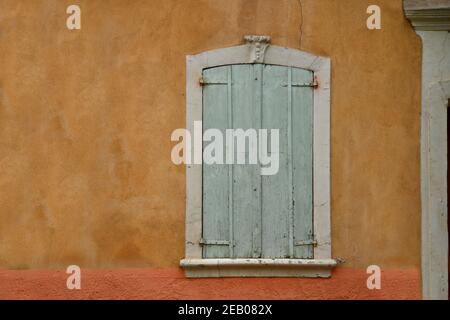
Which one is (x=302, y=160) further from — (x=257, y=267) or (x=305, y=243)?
(x=257, y=267)

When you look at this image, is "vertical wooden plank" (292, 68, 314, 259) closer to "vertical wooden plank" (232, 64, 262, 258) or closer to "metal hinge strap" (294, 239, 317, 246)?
"metal hinge strap" (294, 239, 317, 246)

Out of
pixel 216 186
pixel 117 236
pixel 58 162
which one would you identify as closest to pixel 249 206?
pixel 216 186

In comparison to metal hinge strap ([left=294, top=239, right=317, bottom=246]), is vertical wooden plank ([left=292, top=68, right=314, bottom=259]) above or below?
above

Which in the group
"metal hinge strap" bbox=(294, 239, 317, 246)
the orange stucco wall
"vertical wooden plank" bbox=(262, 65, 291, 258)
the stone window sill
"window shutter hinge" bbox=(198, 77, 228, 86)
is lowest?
the orange stucco wall

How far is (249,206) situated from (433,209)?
1781 mm

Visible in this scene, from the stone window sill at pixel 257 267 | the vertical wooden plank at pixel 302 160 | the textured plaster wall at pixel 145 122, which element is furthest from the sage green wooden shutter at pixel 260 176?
the textured plaster wall at pixel 145 122

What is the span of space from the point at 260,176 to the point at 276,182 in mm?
165

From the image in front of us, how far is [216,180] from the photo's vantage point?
9.54 m

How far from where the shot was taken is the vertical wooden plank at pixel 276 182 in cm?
951

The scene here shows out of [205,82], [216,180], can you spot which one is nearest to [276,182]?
[216,180]

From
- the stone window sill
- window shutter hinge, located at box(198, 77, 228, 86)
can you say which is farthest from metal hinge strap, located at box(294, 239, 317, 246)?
window shutter hinge, located at box(198, 77, 228, 86)

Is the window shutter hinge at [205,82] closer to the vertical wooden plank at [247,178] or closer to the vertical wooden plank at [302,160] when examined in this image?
the vertical wooden plank at [247,178]

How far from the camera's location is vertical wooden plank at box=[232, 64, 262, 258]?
9.48 m

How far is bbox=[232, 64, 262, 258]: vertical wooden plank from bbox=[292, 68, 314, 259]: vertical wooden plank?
0.36 m
